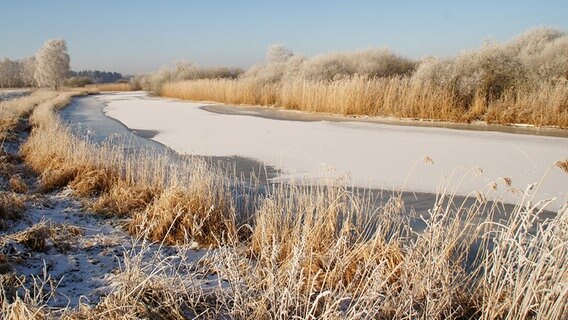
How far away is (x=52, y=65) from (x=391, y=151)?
5569 centimetres

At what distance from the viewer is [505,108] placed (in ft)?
39.1

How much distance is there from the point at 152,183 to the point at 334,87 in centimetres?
1153

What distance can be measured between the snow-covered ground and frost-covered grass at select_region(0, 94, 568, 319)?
3.90 feet

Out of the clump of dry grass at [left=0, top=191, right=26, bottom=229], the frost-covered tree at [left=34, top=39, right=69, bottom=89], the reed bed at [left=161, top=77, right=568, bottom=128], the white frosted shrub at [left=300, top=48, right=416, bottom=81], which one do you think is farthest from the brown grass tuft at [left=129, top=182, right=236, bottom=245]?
the frost-covered tree at [left=34, top=39, right=69, bottom=89]

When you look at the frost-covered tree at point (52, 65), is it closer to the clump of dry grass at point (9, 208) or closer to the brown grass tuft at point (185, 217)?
the clump of dry grass at point (9, 208)

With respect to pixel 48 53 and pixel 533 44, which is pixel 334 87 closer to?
pixel 533 44

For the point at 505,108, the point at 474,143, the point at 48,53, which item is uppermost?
the point at 48,53

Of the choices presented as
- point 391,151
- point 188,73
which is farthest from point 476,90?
point 188,73

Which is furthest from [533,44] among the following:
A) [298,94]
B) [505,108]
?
[298,94]

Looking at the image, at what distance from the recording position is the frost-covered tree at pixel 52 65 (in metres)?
51.5

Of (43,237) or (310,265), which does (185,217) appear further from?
(310,265)

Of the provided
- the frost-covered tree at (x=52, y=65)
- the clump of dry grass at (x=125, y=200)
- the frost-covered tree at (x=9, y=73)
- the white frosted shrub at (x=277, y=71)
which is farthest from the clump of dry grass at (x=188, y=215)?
the frost-covered tree at (x=9, y=73)

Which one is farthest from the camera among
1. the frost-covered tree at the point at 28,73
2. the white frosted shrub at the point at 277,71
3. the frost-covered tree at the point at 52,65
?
the frost-covered tree at the point at 28,73

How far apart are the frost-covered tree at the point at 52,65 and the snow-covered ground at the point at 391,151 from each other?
1893 inches
